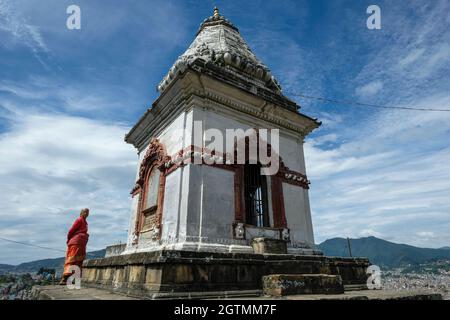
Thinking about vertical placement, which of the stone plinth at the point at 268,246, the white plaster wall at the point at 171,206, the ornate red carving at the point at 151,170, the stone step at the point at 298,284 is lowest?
the stone step at the point at 298,284

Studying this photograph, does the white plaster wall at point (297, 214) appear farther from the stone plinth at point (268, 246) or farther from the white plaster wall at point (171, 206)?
the white plaster wall at point (171, 206)

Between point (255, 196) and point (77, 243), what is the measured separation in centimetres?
570

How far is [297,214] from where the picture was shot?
9477mm

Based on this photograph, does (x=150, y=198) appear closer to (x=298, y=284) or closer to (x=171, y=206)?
(x=171, y=206)

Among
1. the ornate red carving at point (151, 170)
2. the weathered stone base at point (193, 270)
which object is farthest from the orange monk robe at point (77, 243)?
the ornate red carving at point (151, 170)

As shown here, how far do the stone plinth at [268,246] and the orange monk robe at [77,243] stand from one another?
5188 mm

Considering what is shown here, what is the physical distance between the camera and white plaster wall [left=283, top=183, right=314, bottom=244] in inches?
361

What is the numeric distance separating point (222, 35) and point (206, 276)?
35.8 ft

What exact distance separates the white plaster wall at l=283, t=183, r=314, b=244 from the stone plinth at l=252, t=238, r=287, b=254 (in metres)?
1.59

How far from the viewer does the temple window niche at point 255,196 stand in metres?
9.00

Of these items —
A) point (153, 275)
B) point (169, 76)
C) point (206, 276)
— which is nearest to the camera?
point (153, 275)
